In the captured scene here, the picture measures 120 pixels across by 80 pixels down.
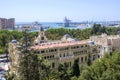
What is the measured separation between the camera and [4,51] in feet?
163

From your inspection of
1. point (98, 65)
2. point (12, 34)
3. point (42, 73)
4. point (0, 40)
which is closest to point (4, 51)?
point (0, 40)

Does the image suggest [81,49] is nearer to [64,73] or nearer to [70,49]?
[70,49]

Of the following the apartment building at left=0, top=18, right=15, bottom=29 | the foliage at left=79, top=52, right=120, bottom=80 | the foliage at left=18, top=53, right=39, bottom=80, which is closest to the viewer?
the foliage at left=18, top=53, right=39, bottom=80

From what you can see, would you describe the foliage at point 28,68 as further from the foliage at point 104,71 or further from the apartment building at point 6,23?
the apartment building at point 6,23

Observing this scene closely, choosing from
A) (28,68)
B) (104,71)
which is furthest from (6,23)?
(28,68)

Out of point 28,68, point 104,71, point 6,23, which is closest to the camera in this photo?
point 28,68

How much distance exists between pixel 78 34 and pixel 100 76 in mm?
42690

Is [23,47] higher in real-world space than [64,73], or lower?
higher

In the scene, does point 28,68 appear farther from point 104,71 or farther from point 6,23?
point 6,23

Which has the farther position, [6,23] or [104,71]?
[6,23]

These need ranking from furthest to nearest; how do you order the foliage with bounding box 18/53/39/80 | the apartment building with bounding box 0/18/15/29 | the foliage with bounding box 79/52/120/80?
1. the apartment building with bounding box 0/18/15/29
2. the foliage with bounding box 79/52/120/80
3. the foliage with bounding box 18/53/39/80

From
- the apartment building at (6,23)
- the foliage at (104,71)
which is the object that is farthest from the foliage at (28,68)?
the apartment building at (6,23)

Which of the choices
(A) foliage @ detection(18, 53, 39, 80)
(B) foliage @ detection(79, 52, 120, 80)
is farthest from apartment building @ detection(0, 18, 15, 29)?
(A) foliage @ detection(18, 53, 39, 80)

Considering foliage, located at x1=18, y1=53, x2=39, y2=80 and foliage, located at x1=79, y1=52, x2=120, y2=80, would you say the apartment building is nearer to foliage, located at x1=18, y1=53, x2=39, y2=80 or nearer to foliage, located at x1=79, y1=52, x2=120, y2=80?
foliage, located at x1=79, y1=52, x2=120, y2=80
